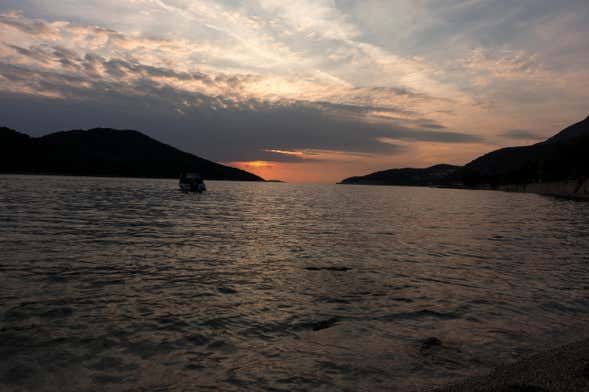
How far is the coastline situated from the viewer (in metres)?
6.04

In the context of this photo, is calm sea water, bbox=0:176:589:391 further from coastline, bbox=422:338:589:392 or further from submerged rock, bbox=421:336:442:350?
coastline, bbox=422:338:589:392

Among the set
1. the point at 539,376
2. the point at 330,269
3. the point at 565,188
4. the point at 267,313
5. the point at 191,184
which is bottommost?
the point at 330,269

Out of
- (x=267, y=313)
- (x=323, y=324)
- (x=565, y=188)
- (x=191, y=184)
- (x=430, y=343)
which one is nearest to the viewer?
(x=430, y=343)

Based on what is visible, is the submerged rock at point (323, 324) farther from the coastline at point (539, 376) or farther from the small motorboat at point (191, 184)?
the small motorboat at point (191, 184)

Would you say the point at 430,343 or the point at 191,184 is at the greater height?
the point at 191,184

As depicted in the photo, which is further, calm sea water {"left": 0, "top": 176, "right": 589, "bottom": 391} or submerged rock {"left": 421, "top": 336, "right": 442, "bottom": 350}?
submerged rock {"left": 421, "top": 336, "right": 442, "bottom": 350}

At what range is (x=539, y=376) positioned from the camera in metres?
6.52

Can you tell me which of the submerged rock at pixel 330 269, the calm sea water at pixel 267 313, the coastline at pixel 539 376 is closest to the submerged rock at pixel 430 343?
the calm sea water at pixel 267 313

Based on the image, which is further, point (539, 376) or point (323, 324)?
point (323, 324)

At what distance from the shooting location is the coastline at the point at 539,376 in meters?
6.04

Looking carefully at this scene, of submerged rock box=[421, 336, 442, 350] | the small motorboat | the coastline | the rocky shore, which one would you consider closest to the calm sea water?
submerged rock box=[421, 336, 442, 350]

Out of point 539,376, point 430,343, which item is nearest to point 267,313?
point 430,343

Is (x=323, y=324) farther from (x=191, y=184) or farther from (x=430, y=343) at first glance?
(x=191, y=184)

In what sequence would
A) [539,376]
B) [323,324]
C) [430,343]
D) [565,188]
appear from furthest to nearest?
[565,188] → [323,324] → [430,343] → [539,376]
